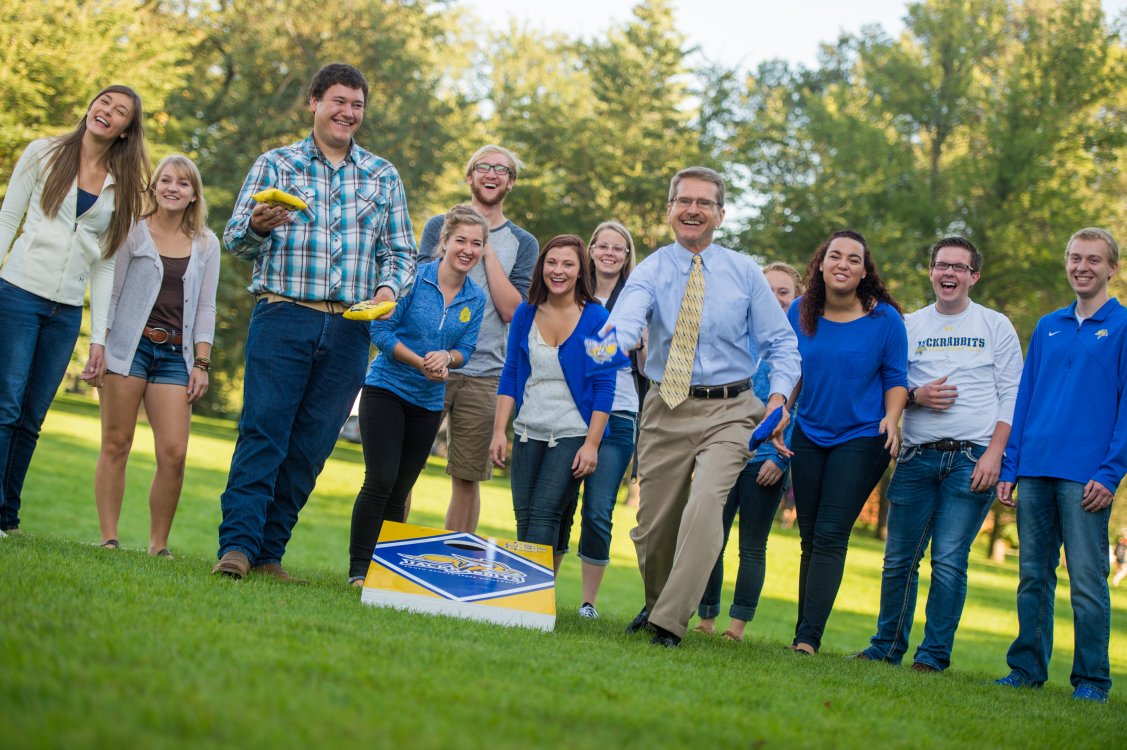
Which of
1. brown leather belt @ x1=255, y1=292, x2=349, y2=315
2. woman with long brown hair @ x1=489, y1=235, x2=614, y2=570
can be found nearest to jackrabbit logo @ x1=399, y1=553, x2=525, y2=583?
woman with long brown hair @ x1=489, y1=235, x2=614, y2=570

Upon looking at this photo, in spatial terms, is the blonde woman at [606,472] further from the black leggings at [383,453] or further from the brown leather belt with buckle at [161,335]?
the brown leather belt with buckle at [161,335]

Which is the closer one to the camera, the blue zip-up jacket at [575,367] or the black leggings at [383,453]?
the black leggings at [383,453]

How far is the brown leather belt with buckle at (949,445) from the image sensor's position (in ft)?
22.1

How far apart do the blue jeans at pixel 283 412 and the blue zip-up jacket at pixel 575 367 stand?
0.90 metres

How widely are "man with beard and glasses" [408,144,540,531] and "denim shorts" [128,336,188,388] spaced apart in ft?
5.25

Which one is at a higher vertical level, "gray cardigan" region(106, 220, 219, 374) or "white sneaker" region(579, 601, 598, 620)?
"gray cardigan" region(106, 220, 219, 374)

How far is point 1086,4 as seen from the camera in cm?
3053

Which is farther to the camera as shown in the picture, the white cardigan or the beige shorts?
the beige shorts

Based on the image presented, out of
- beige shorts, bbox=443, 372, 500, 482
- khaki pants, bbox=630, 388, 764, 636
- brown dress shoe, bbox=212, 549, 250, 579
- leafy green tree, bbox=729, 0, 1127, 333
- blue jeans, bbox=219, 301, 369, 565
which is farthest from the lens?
leafy green tree, bbox=729, 0, 1127, 333

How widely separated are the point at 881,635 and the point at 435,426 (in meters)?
3.02

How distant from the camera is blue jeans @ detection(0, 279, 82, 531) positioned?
5.99 m

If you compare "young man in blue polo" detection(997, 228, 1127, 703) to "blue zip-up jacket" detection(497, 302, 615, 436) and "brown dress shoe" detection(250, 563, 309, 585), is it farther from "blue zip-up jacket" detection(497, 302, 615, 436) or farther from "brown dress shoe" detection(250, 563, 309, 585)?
"brown dress shoe" detection(250, 563, 309, 585)

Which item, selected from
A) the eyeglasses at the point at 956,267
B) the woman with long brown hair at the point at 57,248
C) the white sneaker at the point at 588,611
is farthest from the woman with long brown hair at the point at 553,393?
the woman with long brown hair at the point at 57,248

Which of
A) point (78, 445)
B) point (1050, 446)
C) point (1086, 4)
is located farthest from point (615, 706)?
point (1086, 4)
